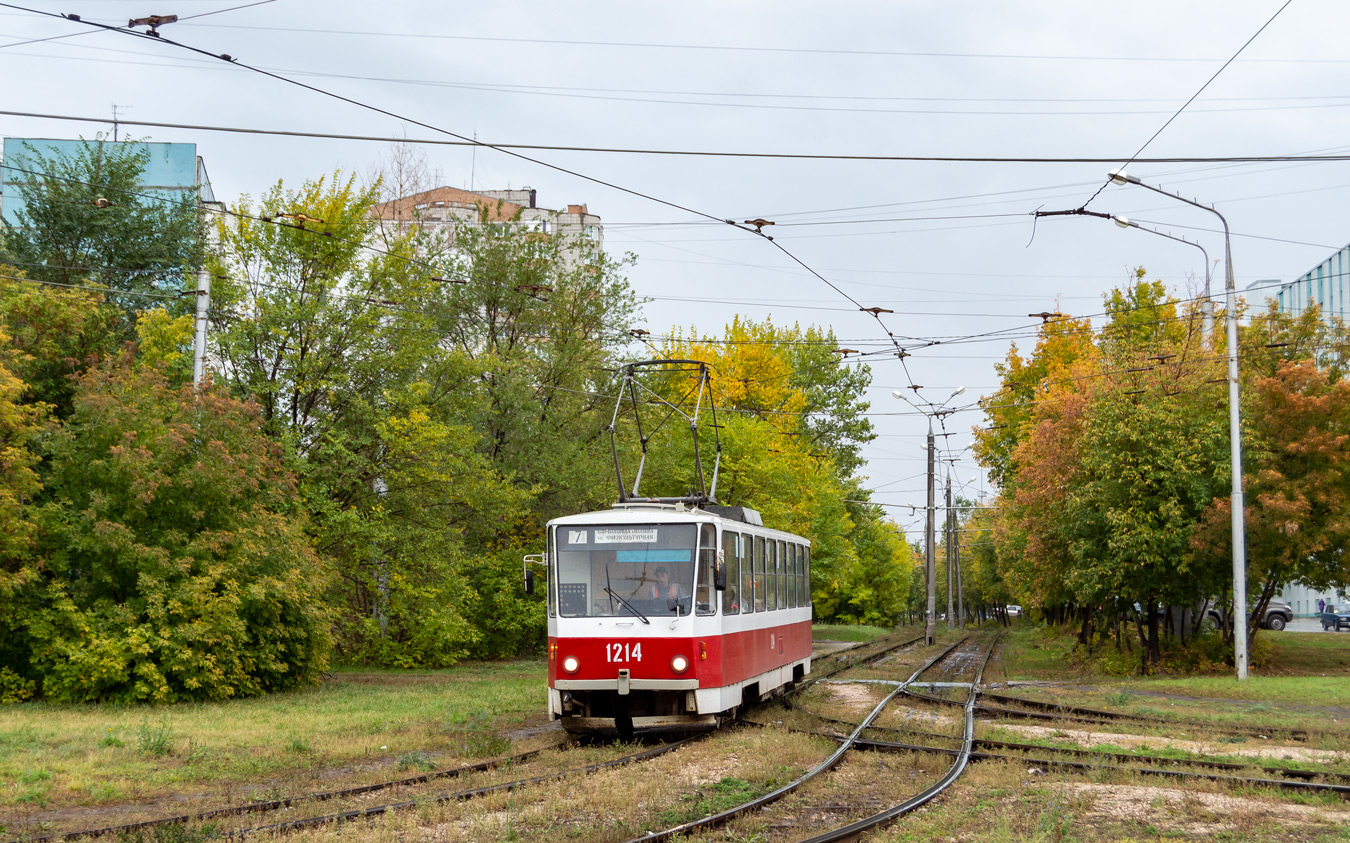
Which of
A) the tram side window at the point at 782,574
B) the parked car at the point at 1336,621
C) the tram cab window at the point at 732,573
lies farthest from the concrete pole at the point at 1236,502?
the parked car at the point at 1336,621

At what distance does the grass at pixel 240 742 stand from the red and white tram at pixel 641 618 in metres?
1.36

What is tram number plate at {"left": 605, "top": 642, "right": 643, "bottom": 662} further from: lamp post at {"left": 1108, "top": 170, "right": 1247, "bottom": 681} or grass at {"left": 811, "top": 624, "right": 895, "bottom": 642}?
grass at {"left": 811, "top": 624, "right": 895, "bottom": 642}

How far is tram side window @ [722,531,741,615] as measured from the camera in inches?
623

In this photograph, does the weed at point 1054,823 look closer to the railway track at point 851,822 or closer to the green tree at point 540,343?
the railway track at point 851,822

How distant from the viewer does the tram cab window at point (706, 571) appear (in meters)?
15.1

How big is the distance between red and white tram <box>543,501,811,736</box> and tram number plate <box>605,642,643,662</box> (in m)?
0.01

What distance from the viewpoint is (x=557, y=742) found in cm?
1505

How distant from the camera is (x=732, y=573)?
1628cm

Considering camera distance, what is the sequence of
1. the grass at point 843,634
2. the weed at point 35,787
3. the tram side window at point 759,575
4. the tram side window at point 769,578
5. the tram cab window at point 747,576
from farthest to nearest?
the grass at point 843,634
the tram side window at point 769,578
the tram side window at point 759,575
the tram cab window at point 747,576
the weed at point 35,787

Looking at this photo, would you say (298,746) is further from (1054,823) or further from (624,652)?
(1054,823)

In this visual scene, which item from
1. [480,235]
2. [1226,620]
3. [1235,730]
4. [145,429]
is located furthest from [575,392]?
[1235,730]

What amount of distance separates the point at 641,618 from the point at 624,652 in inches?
18.8

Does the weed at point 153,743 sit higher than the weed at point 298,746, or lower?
higher

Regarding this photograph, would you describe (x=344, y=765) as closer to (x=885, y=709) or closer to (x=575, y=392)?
(x=885, y=709)
